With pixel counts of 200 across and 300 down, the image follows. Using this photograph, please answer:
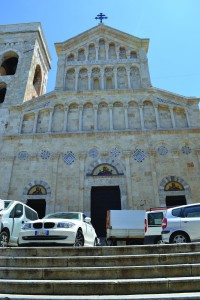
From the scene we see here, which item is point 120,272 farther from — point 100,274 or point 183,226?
point 183,226

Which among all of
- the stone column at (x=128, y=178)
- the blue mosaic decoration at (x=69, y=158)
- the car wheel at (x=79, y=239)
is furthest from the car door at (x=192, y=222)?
the blue mosaic decoration at (x=69, y=158)

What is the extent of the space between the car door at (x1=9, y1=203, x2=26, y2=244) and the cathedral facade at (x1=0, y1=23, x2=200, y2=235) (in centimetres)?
695

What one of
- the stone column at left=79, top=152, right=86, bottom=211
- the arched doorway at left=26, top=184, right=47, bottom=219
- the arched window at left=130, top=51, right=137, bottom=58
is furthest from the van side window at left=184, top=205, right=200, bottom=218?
the arched window at left=130, top=51, right=137, bottom=58

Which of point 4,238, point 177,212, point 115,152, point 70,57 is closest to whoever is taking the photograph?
point 4,238

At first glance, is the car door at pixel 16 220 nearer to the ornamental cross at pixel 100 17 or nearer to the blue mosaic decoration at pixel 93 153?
the blue mosaic decoration at pixel 93 153

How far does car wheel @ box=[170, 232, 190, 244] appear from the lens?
9289mm

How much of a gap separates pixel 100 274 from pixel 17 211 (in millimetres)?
6000

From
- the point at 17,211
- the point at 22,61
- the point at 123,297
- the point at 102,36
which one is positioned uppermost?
the point at 102,36

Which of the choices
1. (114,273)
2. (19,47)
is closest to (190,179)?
(114,273)

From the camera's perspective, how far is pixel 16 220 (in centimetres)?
1050

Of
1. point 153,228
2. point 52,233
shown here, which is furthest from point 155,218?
point 52,233

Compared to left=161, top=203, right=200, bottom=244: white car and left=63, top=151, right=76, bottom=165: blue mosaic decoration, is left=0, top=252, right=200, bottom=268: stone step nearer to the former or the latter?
left=161, top=203, right=200, bottom=244: white car

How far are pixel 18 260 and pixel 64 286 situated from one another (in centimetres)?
205

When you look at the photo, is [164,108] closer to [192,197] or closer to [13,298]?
[192,197]
